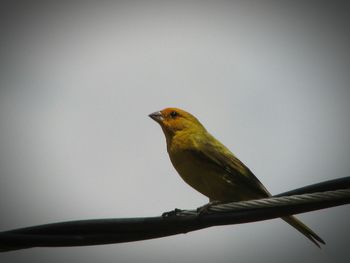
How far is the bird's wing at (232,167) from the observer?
553 cm

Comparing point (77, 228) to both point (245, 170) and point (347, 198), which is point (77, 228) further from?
point (245, 170)

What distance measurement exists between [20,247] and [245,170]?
3088 millimetres

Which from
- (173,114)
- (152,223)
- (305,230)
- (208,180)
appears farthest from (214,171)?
(152,223)

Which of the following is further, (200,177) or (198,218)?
(200,177)

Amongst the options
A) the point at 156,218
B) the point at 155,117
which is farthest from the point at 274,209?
the point at 155,117

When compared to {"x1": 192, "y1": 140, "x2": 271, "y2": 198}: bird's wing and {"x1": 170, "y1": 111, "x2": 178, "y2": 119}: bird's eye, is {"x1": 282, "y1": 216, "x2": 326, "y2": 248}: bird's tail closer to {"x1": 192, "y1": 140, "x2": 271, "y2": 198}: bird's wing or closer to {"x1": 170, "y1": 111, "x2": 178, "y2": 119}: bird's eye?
{"x1": 192, "y1": 140, "x2": 271, "y2": 198}: bird's wing

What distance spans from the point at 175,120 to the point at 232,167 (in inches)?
56.2

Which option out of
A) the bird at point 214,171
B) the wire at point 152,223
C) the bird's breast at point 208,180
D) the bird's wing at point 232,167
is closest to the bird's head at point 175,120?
the bird at point 214,171

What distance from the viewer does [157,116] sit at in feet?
23.4

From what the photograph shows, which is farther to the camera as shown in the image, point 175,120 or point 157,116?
point 157,116

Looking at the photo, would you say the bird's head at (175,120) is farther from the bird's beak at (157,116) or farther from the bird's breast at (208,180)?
the bird's breast at (208,180)

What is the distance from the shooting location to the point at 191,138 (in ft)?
20.5

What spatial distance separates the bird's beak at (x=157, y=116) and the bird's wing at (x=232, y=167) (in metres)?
1.13

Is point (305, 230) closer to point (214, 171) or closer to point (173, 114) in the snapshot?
point (214, 171)
